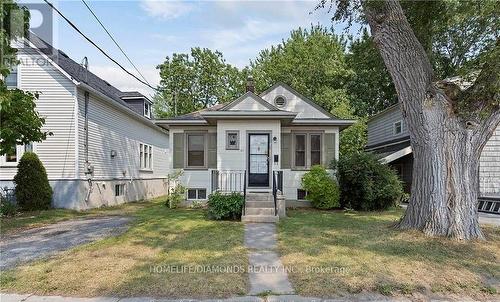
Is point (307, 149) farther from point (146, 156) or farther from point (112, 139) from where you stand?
point (146, 156)

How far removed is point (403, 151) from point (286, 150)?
5741 mm

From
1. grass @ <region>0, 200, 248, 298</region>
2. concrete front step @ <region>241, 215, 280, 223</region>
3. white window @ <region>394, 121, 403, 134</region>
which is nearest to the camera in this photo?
grass @ <region>0, 200, 248, 298</region>

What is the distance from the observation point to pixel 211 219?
9.54 meters

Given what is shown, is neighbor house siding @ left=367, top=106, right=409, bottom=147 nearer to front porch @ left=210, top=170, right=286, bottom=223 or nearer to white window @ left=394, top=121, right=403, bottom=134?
white window @ left=394, top=121, right=403, bottom=134

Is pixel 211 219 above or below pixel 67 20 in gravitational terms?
below

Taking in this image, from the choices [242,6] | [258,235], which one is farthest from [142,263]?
[242,6]

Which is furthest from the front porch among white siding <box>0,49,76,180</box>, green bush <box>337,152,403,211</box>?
white siding <box>0,49,76,180</box>

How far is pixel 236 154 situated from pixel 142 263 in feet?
23.9

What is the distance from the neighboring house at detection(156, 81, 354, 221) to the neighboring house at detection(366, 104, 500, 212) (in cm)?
294

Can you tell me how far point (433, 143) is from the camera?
6.94m

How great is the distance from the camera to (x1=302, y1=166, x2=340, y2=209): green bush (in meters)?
12.3

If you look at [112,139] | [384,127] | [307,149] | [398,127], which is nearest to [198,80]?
[112,139]

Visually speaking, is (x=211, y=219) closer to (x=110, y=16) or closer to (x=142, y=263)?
(x=142, y=263)

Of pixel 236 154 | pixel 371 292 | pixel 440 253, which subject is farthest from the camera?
pixel 236 154
